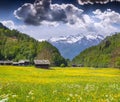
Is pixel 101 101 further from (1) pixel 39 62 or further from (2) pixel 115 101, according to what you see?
(1) pixel 39 62

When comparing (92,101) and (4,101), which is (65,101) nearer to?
(92,101)

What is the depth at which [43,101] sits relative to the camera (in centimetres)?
1458

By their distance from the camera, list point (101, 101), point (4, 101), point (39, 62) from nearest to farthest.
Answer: point (4, 101), point (101, 101), point (39, 62)

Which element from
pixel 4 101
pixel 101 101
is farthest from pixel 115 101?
pixel 4 101

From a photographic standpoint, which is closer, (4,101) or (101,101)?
(4,101)

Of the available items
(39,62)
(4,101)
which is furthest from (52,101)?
(39,62)

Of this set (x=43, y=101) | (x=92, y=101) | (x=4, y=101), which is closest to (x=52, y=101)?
(x=43, y=101)

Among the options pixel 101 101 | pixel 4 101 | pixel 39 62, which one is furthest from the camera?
pixel 39 62

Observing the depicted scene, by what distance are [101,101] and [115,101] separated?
67 cm

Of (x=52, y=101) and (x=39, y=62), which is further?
(x=39, y=62)

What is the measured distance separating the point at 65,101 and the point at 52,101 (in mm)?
494

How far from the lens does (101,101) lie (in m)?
14.3

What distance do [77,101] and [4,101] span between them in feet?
18.0

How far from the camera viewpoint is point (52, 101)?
14.9 metres
